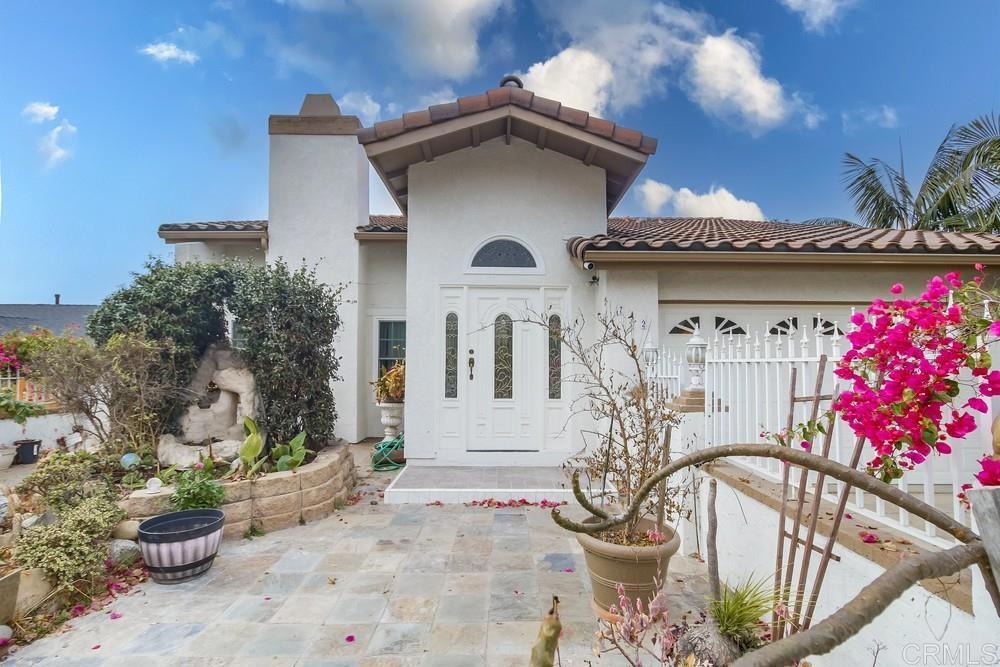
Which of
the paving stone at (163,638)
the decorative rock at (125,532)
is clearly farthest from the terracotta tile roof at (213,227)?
the paving stone at (163,638)

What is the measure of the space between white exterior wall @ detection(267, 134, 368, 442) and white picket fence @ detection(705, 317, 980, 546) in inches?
270

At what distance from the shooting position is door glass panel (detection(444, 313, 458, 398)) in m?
7.33

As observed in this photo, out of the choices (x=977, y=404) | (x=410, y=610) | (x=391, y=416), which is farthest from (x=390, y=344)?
(x=977, y=404)

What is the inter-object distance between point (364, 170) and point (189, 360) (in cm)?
556

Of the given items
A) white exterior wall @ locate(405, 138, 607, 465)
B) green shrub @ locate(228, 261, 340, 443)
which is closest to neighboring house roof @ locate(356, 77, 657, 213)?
white exterior wall @ locate(405, 138, 607, 465)

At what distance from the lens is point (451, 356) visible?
7.35 m

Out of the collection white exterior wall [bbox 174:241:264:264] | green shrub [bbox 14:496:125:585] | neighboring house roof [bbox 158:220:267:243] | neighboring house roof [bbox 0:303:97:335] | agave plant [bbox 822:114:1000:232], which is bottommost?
green shrub [bbox 14:496:125:585]

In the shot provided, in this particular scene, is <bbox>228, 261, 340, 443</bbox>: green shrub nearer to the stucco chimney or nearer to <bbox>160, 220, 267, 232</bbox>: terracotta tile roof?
the stucco chimney

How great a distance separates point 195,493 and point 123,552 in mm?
676

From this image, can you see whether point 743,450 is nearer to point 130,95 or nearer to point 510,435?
point 510,435

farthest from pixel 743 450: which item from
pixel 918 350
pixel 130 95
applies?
pixel 130 95

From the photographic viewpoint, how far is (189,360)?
19.6 feet

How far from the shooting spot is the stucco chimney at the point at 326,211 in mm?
9234

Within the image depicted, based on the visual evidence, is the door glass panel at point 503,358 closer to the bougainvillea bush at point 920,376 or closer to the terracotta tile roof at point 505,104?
the terracotta tile roof at point 505,104
